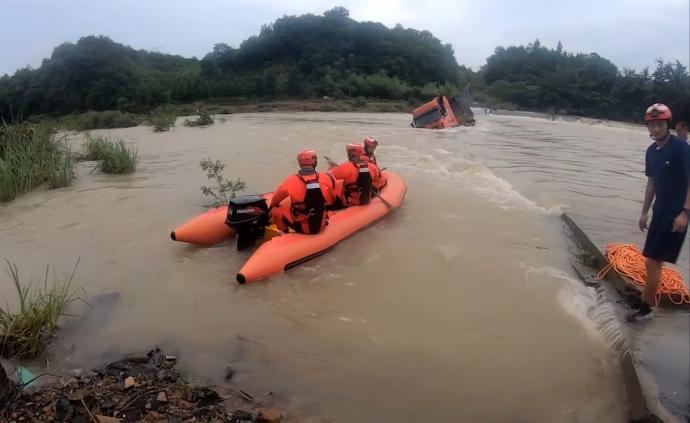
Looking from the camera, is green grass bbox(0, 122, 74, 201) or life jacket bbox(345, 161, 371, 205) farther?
green grass bbox(0, 122, 74, 201)

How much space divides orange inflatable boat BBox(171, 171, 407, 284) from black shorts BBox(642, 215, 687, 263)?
2776 millimetres

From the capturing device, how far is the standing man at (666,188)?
11.2ft

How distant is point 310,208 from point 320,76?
124 ft

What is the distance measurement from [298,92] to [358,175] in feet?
108

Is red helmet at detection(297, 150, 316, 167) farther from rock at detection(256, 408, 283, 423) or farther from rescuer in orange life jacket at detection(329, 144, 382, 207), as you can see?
rock at detection(256, 408, 283, 423)

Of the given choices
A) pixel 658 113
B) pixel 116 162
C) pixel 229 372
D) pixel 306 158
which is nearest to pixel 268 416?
pixel 229 372

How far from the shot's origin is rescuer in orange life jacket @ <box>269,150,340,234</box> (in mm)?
4762

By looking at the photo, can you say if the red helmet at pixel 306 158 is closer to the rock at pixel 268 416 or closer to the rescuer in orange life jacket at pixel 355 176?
the rescuer in orange life jacket at pixel 355 176

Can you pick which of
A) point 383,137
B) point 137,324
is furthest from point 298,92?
point 137,324

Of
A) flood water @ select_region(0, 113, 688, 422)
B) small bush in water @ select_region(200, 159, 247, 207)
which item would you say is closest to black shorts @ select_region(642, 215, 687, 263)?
flood water @ select_region(0, 113, 688, 422)

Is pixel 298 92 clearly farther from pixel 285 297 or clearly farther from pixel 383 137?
pixel 285 297

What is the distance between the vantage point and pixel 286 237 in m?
4.80

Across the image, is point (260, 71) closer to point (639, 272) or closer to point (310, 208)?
point (310, 208)

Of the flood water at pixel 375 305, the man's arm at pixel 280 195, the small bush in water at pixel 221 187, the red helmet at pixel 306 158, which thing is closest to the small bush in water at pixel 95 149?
the flood water at pixel 375 305
